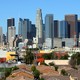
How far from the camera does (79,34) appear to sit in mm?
193875

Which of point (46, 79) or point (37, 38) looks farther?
point (37, 38)

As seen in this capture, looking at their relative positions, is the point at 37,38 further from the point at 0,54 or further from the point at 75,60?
the point at 75,60

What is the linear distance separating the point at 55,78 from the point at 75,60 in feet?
86.4

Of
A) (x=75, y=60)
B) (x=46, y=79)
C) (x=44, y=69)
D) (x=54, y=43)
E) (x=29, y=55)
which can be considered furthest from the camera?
(x=54, y=43)

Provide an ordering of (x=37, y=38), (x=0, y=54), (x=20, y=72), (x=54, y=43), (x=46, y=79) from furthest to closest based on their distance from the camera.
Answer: (x=37, y=38)
(x=54, y=43)
(x=0, y=54)
(x=20, y=72)
(x=46, y=79)

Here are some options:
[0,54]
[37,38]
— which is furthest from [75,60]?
[37,38]

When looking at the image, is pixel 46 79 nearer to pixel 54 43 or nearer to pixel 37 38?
pixel 54 43

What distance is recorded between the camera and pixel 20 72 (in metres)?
34.1

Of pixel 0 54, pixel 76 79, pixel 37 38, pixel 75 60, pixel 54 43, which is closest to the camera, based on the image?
pixel 76 79

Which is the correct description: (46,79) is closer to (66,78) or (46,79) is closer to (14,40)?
(66,78)

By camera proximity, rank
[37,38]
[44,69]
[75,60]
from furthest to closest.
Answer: [37,38] < [75,60] < [44,69]

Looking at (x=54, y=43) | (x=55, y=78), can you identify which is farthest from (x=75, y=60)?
(x=54, y=43)

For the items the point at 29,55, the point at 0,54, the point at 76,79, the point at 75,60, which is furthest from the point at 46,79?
the point at 0,54

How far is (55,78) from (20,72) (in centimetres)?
564
